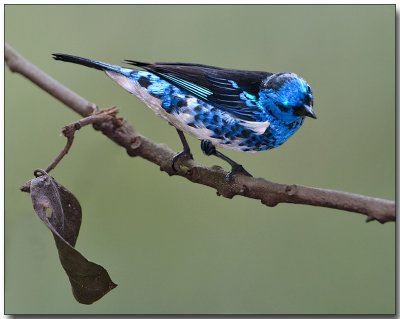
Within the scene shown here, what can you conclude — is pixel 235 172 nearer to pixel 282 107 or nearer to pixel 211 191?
pixel 282 107

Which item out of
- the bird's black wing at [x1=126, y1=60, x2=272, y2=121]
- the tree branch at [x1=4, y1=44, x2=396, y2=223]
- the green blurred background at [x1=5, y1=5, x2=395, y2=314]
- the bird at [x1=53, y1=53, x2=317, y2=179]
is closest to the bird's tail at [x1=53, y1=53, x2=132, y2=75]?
the bird at [x1=53, y1=53, x2=317, y2=179]

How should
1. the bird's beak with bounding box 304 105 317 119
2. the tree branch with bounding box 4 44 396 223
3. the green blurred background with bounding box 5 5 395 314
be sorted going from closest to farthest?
the tree branch with bounding box 4 44 396 223 → the bird's beak with bounding box 304 105 317 119 → the green blurred background with bounding box 5 5 395 314

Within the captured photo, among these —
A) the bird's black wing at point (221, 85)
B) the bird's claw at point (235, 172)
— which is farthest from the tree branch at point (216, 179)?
the bird's black wing at point (221, 85)

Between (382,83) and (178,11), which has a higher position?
(178,11)

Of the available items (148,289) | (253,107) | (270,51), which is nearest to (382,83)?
(270,51)

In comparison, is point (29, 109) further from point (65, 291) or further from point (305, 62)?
point (305, 62)

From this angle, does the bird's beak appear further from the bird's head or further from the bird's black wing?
the bird's black wing
